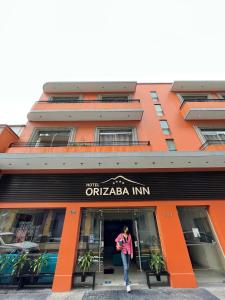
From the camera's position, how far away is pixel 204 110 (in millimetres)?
9617

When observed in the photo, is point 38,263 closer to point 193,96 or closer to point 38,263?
point 38,263

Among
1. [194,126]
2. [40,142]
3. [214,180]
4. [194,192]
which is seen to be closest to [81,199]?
[40,142]

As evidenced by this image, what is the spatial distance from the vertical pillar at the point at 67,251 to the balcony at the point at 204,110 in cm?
868

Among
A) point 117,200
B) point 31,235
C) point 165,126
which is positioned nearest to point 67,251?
point 31,235

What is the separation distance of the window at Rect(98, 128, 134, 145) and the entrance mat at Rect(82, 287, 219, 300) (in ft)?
21.1

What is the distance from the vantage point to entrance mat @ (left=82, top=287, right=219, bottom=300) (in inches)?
183

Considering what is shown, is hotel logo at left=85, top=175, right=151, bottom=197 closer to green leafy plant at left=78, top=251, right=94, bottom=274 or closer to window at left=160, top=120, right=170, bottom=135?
green leafy plant at left=78, top=251, right=94, bottom=274

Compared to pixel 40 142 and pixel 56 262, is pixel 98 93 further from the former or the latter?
pixel 56 262

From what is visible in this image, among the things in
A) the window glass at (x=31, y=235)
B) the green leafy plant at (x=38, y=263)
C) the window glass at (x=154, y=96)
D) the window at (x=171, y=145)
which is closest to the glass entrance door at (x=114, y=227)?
the window glass at (x=31, y=235)

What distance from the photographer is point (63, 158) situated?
730 cm

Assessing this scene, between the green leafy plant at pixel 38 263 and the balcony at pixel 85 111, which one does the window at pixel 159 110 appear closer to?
the balcony at pixel 85 111

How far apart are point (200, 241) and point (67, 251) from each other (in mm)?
5836

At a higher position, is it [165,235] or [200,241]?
[165,235]

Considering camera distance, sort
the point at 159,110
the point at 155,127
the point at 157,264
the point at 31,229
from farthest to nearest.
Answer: the point at 159,110 < the point at 155,127 < the point at 31,229 < the point at 157,264
